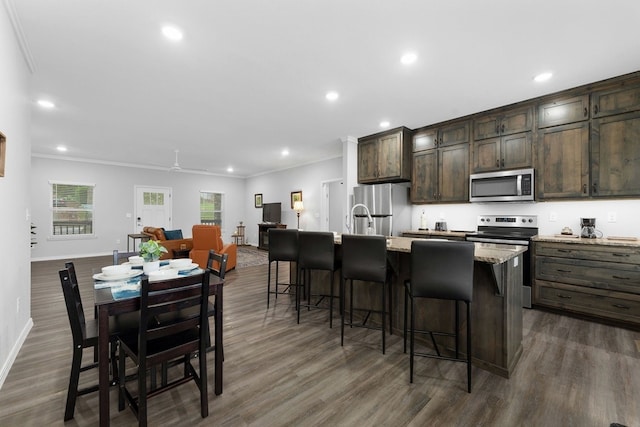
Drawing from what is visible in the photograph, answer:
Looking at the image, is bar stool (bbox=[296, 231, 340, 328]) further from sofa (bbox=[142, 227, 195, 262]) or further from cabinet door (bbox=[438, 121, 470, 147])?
sofa (bbox=[142, 227, 195, 262])

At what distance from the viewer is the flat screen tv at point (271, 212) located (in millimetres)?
8531

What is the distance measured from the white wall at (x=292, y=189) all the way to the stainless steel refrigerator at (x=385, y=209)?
7.10ft

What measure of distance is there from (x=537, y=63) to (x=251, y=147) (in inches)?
199

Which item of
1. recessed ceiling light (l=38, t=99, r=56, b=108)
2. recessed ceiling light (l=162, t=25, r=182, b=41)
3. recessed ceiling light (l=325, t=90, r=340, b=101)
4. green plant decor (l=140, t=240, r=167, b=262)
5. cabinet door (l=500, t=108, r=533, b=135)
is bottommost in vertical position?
green plant decor (l=140, t=240, r=167, b=262)

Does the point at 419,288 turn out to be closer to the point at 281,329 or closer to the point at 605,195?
the point at 281,329

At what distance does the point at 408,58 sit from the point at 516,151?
2.21m

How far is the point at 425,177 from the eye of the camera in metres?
4.61

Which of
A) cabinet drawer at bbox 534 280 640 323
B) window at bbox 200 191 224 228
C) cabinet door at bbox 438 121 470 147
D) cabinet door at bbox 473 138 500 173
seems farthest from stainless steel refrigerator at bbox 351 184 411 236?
window at bbox 200 191 224 228

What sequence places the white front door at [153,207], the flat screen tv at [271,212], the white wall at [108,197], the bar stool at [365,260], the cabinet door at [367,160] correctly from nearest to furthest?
the bar stool at [365,260], the cabinet door at [367,160], the white wall at [108,197], the white front door at [153,207], the flat screen tv at [271,212]

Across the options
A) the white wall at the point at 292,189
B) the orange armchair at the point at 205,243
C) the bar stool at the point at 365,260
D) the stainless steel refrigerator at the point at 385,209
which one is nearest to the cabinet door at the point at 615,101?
the stainless steel refrigerator at the point at 385,209

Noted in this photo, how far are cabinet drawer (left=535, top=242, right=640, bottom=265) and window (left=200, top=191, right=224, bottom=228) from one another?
9.11 meters

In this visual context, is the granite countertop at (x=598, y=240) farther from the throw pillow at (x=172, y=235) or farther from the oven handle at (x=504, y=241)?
the throw pillow at (x=172, y=235)

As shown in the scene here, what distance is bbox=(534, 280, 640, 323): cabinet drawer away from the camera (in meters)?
2.79

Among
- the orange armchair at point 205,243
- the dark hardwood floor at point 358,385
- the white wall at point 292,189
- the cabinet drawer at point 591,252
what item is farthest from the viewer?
the white wall at point 292,189
